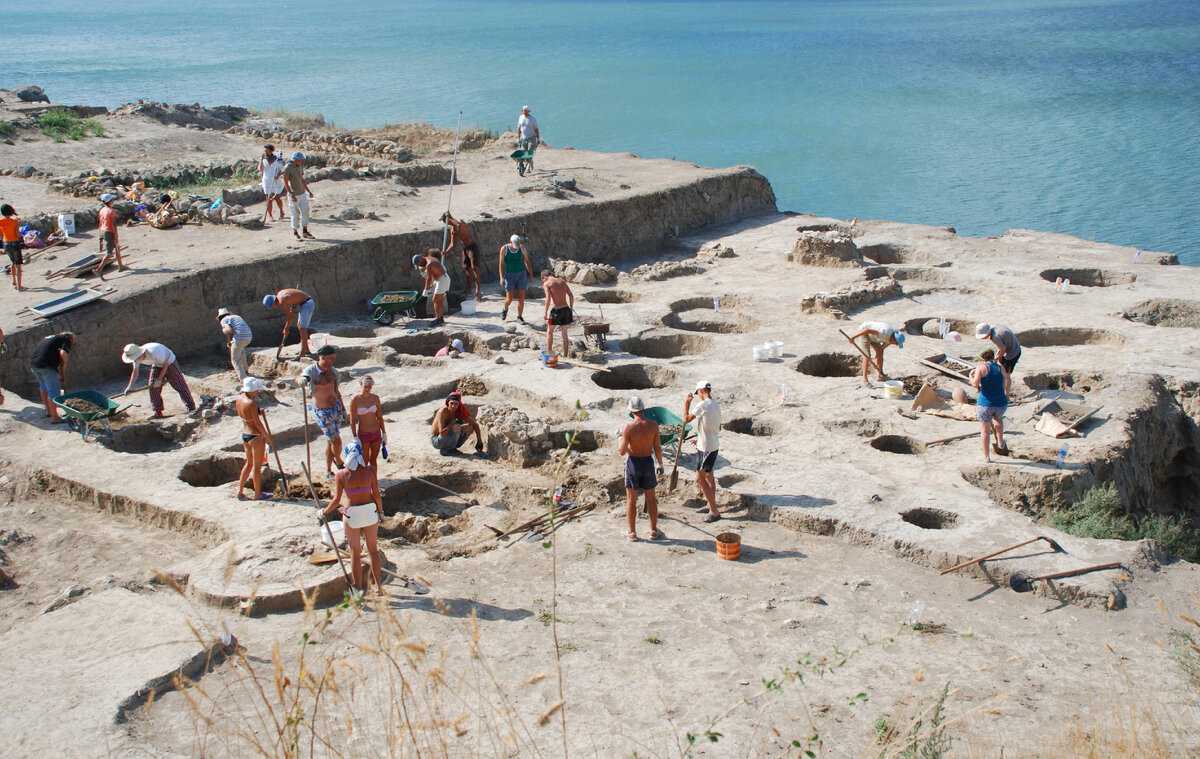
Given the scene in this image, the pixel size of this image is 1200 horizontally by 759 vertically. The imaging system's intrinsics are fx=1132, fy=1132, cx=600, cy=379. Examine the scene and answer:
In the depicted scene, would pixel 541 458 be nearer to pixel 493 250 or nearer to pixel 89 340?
pixel 89 340

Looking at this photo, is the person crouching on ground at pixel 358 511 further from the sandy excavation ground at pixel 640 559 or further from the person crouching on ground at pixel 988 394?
the person crouching on ground at pixel 988 394

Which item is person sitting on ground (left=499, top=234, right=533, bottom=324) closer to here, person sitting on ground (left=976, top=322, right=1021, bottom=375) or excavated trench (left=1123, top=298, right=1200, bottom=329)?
person sitting on ground (left=976, top=322, right=1021, bottom=375)

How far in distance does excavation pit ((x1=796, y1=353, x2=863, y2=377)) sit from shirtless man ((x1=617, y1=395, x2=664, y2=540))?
6.14 meters

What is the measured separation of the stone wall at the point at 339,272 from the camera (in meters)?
17.1

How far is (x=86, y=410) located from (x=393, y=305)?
5.81 meters

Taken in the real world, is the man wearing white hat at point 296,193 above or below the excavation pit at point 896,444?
above

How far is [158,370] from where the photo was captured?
600 inches

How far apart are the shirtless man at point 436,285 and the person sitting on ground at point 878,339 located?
6.88 metres

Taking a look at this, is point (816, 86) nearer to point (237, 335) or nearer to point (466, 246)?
point (466, 246)

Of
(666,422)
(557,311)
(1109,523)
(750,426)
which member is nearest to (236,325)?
(557,311)

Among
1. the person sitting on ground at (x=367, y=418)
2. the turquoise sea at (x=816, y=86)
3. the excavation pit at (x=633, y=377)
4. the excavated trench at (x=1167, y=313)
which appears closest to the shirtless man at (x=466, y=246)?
the excavation pit at (x=633, y=377)

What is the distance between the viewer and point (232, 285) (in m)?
18.8

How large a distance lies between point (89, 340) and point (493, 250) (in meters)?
8.12

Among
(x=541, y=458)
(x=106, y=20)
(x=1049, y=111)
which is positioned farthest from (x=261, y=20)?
(x=541, y=458)
